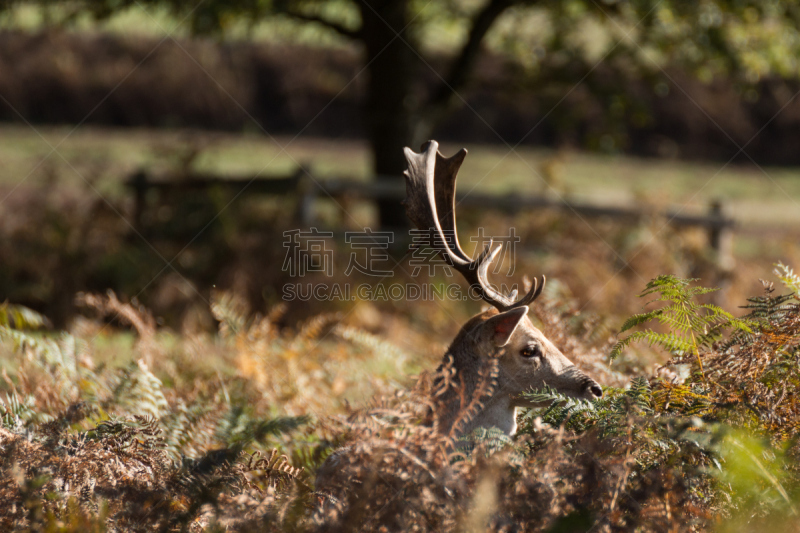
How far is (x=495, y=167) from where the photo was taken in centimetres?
2069

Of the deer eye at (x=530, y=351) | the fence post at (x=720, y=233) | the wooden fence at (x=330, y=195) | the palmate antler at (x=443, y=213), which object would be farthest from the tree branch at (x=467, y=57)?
the deer eye at (x=530, y=351)

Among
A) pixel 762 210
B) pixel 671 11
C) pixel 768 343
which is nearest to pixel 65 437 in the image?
pixel 768 343

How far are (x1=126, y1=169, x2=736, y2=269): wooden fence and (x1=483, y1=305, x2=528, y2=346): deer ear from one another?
660 centimetres

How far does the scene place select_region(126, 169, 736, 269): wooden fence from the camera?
32.3 ft

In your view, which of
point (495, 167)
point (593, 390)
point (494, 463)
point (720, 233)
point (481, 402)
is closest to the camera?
point (494, 463)

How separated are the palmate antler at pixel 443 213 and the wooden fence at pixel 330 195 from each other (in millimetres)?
5997

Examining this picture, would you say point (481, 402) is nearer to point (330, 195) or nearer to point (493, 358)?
point (493, 358)

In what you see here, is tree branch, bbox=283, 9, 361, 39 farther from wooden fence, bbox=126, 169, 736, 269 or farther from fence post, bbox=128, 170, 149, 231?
fence post, bbox=128, 170, 149, 231

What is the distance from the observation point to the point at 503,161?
21.6 meters

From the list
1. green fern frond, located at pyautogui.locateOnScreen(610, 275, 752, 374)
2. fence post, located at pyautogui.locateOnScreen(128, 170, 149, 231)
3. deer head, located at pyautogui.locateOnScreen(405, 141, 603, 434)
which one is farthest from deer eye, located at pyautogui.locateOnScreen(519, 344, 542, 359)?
fence post, located at pyautogui.locateOnScreen(128, 170, 149, 231)

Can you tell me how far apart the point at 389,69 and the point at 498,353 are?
22.8 feet

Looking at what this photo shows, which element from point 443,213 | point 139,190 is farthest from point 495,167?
point 443,213

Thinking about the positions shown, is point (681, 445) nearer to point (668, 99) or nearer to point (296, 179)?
point (296, 179)

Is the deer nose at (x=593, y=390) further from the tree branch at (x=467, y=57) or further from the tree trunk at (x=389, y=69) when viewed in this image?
the tree branch at (x=467, y=57)
